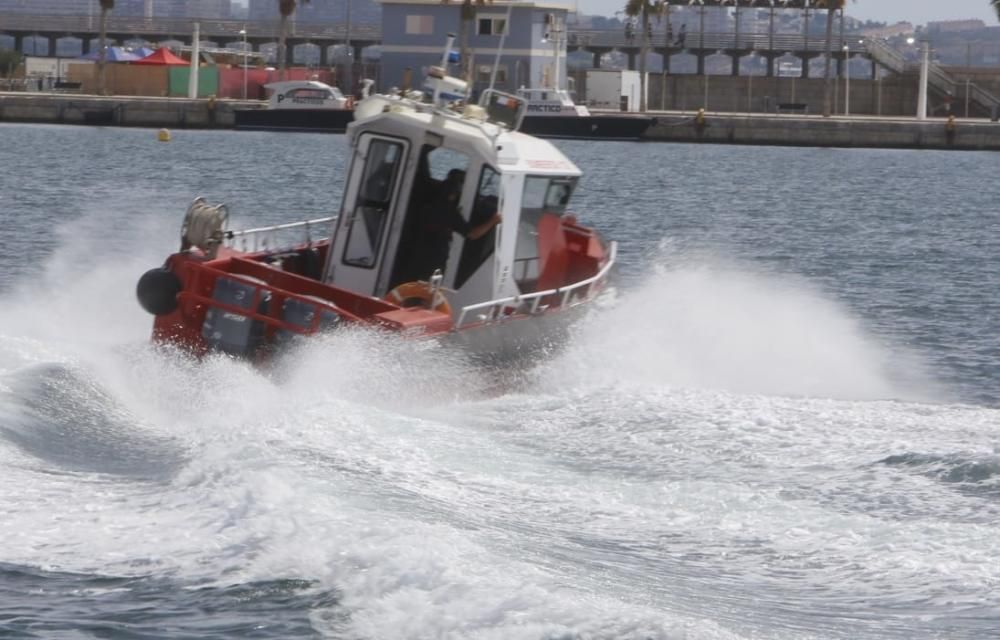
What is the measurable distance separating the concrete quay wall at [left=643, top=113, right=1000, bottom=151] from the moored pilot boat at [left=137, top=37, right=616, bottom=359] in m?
61.7

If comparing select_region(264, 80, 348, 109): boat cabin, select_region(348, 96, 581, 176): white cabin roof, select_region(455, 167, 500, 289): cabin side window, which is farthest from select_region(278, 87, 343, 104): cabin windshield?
select_region(455, 167, 500, 289): cabin side window

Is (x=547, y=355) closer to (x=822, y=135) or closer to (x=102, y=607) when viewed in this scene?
(x=102, y=607)

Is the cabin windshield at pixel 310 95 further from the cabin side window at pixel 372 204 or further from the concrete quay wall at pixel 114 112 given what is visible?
the cabin side window at pixel 372 204

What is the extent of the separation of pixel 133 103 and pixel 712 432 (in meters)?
67.1

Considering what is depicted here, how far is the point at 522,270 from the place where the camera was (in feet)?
58.0

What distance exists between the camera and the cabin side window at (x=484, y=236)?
16.7 m

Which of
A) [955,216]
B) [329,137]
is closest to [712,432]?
[955,216]

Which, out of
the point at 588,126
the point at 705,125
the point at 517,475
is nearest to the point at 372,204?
the point at 517,475

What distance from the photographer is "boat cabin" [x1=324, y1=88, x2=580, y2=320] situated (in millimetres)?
16578

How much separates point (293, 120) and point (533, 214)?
6008cm

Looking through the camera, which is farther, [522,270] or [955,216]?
[955,216]

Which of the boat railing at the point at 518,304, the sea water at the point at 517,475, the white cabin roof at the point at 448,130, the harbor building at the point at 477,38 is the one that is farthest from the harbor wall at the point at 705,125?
the white cabin roof at the point at 448,130

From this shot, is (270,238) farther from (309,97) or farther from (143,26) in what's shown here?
(143,26)

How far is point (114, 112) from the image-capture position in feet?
255
